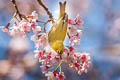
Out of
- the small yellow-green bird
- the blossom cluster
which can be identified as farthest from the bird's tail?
the blossom cluster

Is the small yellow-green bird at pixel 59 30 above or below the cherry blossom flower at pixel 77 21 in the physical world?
below

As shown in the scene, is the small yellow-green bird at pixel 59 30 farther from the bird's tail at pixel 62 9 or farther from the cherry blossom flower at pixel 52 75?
the cherry blossom flower at pixel 52 75

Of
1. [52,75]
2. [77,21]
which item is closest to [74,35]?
[77,21]

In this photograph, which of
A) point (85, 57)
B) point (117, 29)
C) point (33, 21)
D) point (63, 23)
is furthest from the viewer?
point (117, 29)

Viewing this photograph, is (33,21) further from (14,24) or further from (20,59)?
(20,59)

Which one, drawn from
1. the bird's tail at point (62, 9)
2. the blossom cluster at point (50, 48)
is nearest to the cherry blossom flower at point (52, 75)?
the blossom cluster at point (50, 48)

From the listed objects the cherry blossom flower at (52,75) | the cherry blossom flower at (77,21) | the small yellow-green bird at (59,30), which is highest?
the cherry blossom flower at (77,21)

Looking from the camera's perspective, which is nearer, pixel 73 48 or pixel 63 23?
pixel 63 23

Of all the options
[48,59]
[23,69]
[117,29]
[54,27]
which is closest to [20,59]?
[23,69]
